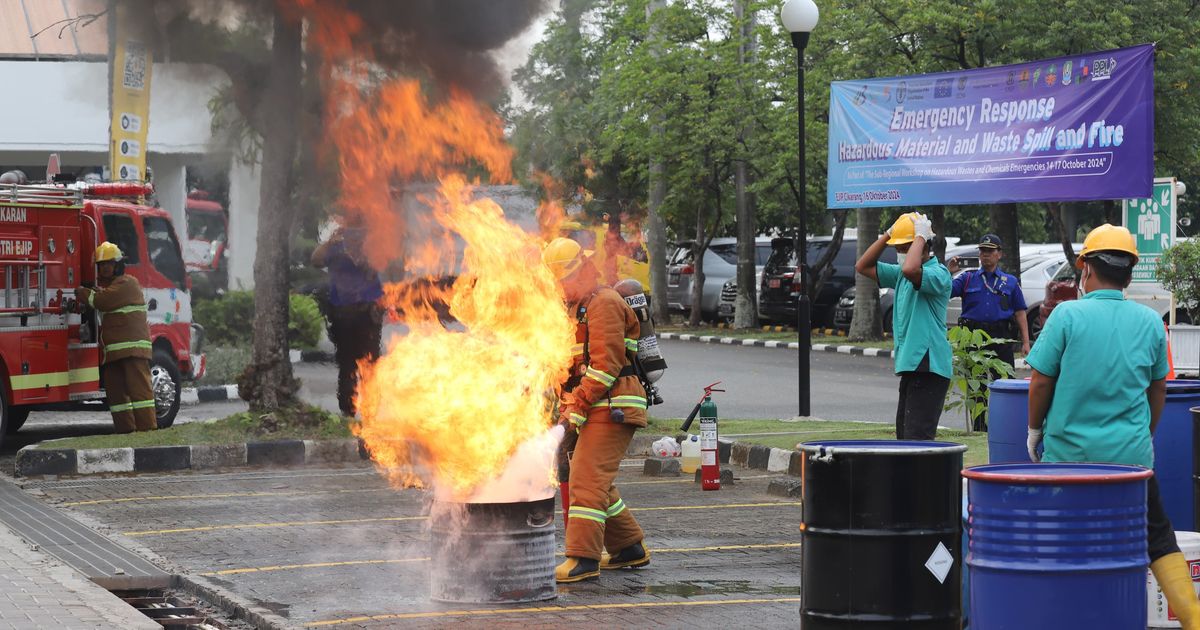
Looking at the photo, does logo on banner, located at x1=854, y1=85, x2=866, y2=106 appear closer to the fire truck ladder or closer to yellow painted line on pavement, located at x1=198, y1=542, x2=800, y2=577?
the fire truck ladder

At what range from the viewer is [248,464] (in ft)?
44.6

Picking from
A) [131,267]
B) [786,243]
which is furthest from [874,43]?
[131,267]

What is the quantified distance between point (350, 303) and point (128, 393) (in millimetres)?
2255

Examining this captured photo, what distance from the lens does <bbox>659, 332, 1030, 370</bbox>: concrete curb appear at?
25.8 meters

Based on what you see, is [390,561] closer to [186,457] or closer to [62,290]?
[186,457]

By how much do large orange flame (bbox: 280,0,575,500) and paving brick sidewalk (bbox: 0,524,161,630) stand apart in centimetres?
173

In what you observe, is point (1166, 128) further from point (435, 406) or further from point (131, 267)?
point (435, 406)

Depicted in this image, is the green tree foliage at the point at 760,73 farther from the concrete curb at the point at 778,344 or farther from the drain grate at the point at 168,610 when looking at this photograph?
the drain grate at the point at 168,610

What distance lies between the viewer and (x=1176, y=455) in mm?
7129

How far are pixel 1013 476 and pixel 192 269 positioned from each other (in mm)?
27142

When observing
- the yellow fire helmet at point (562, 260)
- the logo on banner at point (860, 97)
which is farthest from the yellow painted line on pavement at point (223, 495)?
the logo on banner at point (860, 97)

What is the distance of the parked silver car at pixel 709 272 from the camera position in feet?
115

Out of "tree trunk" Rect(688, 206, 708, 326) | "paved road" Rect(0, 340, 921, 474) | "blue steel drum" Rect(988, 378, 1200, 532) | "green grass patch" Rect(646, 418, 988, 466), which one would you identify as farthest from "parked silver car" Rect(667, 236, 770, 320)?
"blue steel drum" Rect(988, 378, 1200, 532)

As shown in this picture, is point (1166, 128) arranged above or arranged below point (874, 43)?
below
